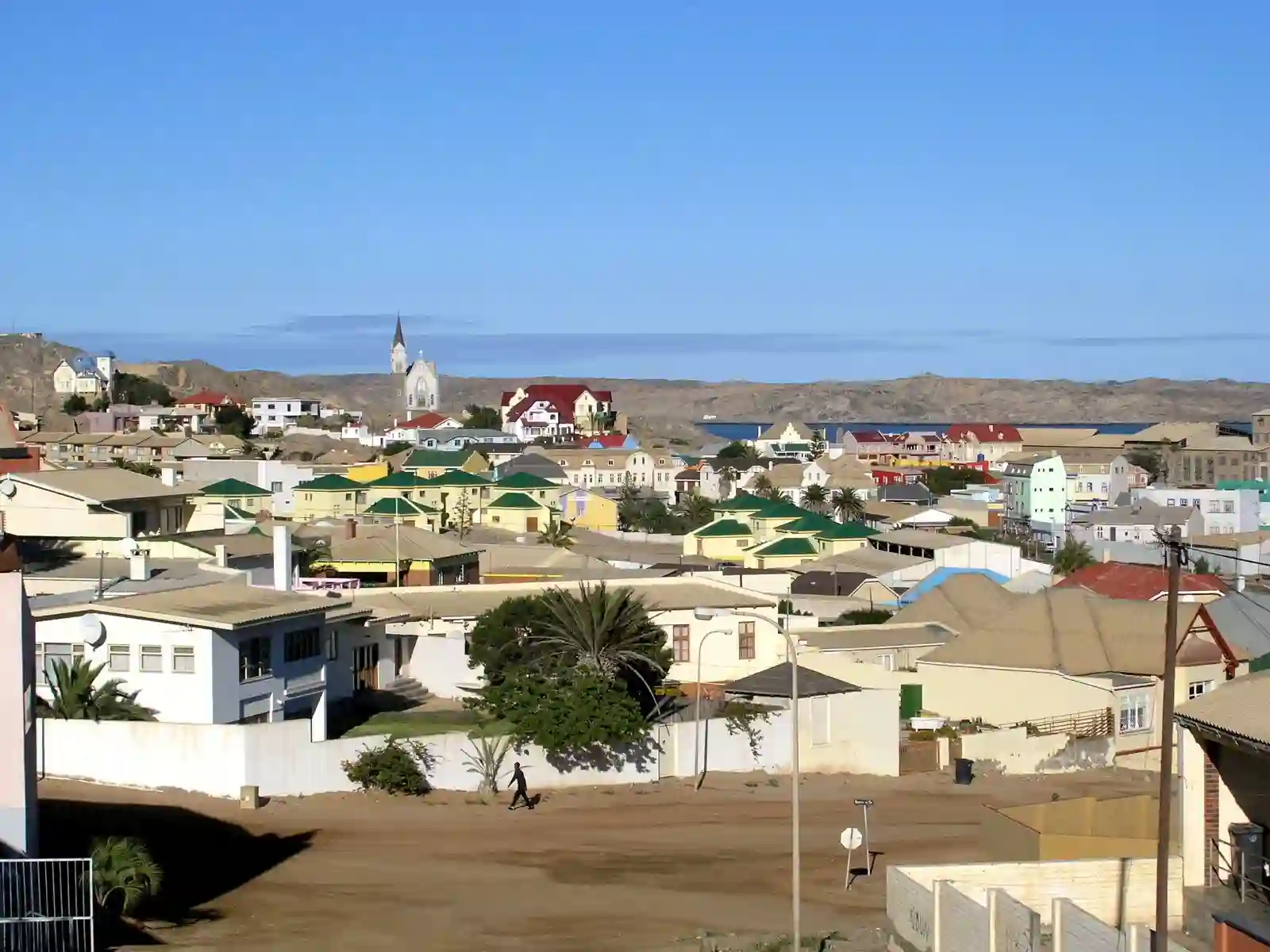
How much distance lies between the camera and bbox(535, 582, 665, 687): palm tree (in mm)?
35750

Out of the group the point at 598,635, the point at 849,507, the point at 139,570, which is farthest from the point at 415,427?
the point at 598,635

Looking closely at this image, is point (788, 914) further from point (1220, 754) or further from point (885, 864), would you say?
Answer: point (1220, 754)

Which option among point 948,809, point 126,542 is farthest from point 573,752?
point 126,542

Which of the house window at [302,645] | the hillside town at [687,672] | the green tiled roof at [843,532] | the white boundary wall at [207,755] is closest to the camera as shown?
the hillside town at [687,672]

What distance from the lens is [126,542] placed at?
5150cm

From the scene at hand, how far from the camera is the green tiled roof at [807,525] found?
270 feet

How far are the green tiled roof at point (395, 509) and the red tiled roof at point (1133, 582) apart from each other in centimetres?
3533

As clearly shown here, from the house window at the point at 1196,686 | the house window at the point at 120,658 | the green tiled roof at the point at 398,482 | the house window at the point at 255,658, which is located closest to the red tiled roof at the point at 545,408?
the green tiled roof at the point at 398,482

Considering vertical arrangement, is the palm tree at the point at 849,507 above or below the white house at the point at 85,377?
below

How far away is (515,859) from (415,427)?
152 m

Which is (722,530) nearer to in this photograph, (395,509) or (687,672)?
(395,509)

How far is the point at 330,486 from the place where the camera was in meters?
91.9

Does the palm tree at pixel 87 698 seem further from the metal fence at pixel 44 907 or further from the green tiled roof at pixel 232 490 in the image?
the green tiled roof at pixel 232 490

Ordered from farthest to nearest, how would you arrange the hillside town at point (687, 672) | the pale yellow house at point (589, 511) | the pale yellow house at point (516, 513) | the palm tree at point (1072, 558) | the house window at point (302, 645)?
1. the pale yellow house at point (589, 511)
2. the pale yellow house at point (516, 513)
3. the palm tree at point (1072, 558)
4. the house window at point (302, 645)
5. the hillside town at point (687, 672)
